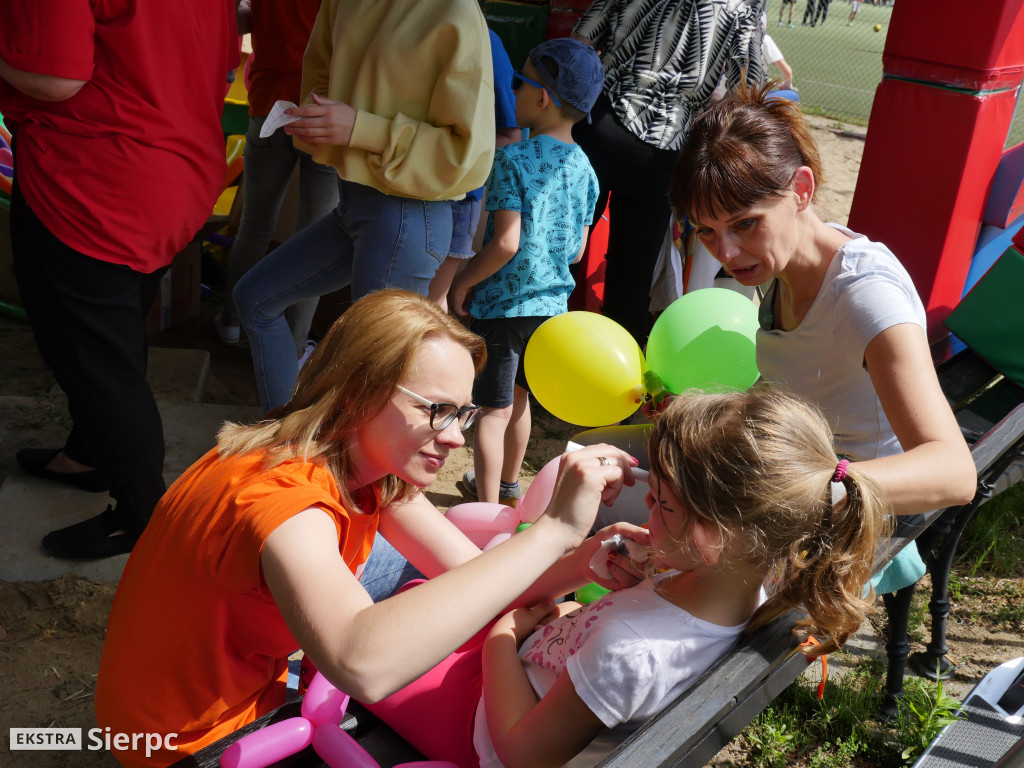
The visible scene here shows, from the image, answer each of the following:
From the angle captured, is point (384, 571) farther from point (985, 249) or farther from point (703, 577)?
point (985, 249)

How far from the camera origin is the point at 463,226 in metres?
2.97

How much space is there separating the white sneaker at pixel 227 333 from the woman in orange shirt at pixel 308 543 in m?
2.72

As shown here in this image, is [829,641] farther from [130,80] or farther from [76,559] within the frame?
[76,559]

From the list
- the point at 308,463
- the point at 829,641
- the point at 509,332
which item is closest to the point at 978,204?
the point at 509,332

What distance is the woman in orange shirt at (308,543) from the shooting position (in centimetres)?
121

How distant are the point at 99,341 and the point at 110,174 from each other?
47cm

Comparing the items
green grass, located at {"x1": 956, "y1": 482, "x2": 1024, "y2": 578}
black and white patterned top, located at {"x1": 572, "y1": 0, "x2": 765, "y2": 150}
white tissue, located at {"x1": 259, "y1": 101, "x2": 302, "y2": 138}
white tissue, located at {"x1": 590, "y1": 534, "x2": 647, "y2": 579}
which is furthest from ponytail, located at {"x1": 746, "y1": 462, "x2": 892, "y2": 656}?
black and white patterned top, located at {"x1": 572, "y1": 0, "x2": 765, "y2": 150}

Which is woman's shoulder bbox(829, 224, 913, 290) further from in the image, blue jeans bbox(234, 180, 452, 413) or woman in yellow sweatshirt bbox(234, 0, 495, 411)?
blue jeans bbox(234, 180, 452, 413)

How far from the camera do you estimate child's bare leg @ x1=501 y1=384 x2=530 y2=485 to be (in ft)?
10.7

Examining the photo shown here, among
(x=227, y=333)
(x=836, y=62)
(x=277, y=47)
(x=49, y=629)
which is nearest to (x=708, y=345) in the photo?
(x=49, y=629)

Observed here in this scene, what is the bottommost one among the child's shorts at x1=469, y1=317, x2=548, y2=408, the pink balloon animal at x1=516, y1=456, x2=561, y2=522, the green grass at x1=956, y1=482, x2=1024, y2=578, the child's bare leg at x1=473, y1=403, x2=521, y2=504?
the green grass at x1=956, y1=482, x2=1024, y2=578

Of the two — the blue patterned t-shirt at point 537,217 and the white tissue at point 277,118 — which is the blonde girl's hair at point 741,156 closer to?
the blue patterned t-shirt at point 537,217

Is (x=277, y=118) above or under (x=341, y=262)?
above

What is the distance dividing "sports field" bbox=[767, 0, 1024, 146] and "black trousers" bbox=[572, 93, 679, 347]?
1511mm
